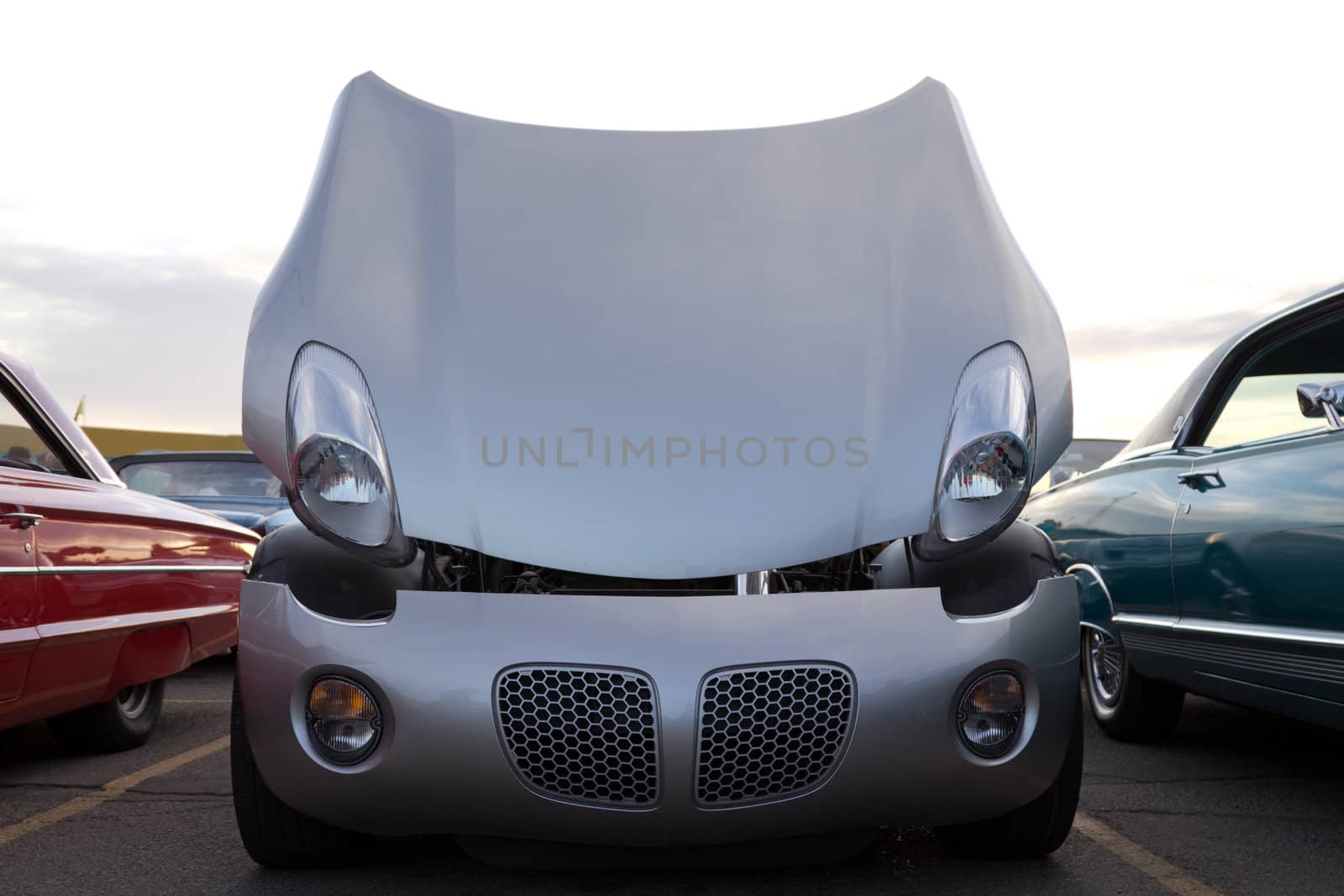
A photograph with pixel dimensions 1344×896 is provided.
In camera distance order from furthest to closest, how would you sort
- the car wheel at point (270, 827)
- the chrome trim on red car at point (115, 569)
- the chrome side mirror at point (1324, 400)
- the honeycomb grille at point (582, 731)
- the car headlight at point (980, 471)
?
the chrome trim on red car at point (115, 569) < the chrome side mirror at point (1324, 400) < the car wheel at point (270, 827) < the car headlight at point (980, 471) < the honeycomb grille at point (582, 731)

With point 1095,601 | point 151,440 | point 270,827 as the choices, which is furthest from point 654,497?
point 151,440

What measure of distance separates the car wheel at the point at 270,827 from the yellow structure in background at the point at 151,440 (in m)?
38.9

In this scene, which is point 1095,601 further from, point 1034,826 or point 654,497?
point 654,497

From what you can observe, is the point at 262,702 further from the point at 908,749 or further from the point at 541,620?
the point at 908,749

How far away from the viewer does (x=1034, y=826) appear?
306cm

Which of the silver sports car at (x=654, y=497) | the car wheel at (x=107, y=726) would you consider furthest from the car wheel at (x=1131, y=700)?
the car wheel at (x=107, y=726)

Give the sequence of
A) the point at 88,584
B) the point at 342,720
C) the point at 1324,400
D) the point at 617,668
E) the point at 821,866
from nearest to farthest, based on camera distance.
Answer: the point at 617,668 → the point at 342,720 → the point at 821,866 → the point at 1324,400 → the point at 88,584

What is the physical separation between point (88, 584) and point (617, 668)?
97.0 inches

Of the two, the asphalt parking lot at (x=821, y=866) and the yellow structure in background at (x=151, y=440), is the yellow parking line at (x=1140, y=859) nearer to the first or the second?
→ the asphalt parking lot at (x=821, y=866)

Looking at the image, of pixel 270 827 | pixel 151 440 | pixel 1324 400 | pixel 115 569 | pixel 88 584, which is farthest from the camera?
pixel 151 440

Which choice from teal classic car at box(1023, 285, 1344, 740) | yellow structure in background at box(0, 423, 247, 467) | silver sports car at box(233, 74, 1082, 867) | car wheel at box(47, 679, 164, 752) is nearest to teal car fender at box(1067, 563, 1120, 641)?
teal classic car at box(1023, 285, 1344, 740)

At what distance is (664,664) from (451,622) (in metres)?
0.45

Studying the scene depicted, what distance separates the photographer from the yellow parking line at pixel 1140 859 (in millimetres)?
2994

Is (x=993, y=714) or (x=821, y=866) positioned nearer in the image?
(x=993, y=714)
